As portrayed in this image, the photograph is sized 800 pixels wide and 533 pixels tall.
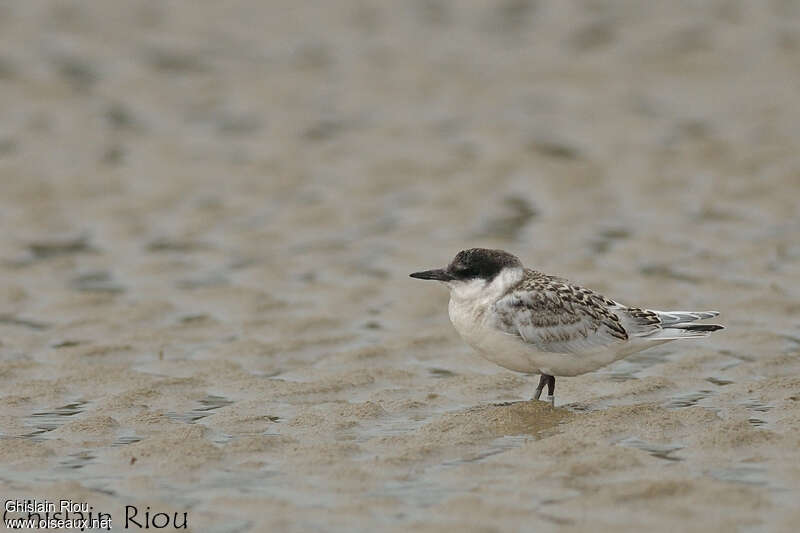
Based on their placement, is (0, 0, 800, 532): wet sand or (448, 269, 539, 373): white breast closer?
(0, 0, 800, 532): wet sand

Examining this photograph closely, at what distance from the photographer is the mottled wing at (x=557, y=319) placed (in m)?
8.74

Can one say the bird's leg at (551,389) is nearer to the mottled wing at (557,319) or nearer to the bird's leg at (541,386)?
the bird's leg at (541,386)

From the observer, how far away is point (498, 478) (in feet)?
24.2

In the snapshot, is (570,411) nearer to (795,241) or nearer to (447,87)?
(795,241)

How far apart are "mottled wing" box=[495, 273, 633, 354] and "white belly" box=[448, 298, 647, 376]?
0.14 ft

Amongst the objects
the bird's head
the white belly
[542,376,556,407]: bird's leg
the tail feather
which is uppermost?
the bird's head

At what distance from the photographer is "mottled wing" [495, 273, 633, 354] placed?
28.7 feet

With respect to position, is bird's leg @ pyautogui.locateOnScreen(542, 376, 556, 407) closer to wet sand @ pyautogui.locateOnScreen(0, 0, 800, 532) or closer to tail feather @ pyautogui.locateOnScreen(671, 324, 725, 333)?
wet sand @ pyautogui.locateOnScreen(0, 0, 800, 532)

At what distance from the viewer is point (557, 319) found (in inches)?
348

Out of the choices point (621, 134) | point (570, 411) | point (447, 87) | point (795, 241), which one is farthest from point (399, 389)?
point (447, 87)

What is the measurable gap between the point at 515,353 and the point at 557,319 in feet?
1.19

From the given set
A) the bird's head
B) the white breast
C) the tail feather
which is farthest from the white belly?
the tail feather

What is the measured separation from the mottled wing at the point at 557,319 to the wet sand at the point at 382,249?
42cm

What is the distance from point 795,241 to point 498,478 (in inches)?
237
